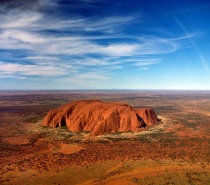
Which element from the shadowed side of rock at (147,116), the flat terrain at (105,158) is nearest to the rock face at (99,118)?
the shadowed side of rock at (147,116)

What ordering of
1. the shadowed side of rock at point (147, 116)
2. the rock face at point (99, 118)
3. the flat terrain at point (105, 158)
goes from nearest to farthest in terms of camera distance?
the flat terrain at point (105, 158) < the rock face at point (99, 118) < the shadowed side of rock at point (147, 116)

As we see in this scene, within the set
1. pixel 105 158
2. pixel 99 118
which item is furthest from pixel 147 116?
pixel 105 158

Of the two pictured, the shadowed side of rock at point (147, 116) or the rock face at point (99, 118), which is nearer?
the rock face at point (99, 118)

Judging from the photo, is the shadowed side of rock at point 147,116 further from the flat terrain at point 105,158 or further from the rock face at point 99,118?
the flat terrain at point 105,158

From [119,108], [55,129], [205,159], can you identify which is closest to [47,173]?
[205,159]

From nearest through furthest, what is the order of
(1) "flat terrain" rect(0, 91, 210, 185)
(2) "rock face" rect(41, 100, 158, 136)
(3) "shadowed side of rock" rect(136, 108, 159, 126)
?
(1) "flat terrain" rect(0, 91, 210, 185)
(2) "rock face" rect(41, 100, 158, 136)
(3) "shadowed side of rock" rect(136, 108, 159, 126)

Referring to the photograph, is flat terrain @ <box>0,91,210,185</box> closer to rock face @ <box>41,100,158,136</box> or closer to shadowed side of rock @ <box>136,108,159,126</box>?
rock face @ <box>41,100,158,136</box>

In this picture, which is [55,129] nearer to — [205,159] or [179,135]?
[179,135]

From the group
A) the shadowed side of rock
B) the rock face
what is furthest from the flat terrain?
the shadowed side of rock
